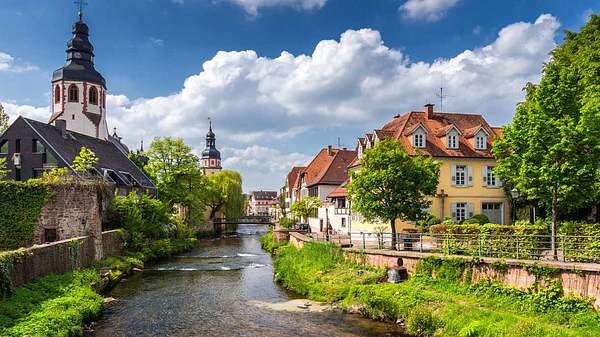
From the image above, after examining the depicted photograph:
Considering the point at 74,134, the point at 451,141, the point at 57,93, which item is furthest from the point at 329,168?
the point at 57,93

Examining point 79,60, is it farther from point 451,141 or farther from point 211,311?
point 211,311

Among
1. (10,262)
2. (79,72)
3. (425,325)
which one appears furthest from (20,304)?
(79,72)

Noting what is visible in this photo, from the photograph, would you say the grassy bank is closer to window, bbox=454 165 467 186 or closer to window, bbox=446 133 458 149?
window, bbox=454 165 467 186

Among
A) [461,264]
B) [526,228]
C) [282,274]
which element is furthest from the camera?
[282,274]

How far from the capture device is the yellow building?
32750mm

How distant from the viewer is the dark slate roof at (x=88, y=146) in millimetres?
38719

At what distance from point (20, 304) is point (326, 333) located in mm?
9643

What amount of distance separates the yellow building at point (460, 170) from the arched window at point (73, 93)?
44928 millimetres

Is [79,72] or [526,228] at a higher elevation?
[79,72]

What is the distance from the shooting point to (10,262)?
1593 cm

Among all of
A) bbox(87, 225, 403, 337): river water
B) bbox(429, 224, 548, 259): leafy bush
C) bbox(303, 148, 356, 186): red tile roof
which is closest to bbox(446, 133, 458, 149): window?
bbox(429, 224, 548, 259): leafy bush

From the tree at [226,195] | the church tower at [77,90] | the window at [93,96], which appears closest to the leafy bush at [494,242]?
the tree at [226,195]

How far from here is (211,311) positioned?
19.5m

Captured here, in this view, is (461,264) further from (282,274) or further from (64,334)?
(64,334)
